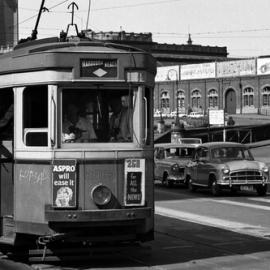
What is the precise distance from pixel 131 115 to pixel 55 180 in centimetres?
125

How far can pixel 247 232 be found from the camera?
12.7m

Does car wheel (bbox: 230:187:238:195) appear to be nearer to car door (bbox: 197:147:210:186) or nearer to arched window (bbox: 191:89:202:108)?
car door (bbox: 197:147:210:186)

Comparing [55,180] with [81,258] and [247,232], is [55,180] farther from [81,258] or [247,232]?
[247,232]

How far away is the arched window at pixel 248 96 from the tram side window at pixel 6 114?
282ft

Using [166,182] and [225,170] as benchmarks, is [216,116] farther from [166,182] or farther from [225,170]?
[225,170]

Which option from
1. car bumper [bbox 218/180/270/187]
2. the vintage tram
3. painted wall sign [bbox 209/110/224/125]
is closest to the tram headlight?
the vintage tram

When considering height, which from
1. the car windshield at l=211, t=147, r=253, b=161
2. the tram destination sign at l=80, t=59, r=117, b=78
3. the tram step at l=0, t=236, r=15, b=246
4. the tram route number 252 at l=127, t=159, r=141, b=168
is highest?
the tram destination sign at l=80, t=59, r=117, b=78

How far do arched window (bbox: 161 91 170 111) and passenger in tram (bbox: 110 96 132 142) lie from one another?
102m

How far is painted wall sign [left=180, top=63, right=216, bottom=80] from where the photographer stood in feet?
331

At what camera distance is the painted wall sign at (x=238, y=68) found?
93.3 m

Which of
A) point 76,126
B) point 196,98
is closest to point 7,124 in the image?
point 76,126

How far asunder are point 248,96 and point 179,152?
69.3m

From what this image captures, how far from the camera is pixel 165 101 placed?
111 meters

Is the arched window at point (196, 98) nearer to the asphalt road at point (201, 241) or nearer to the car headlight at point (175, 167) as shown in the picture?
the car headlight at point (175, 167)
